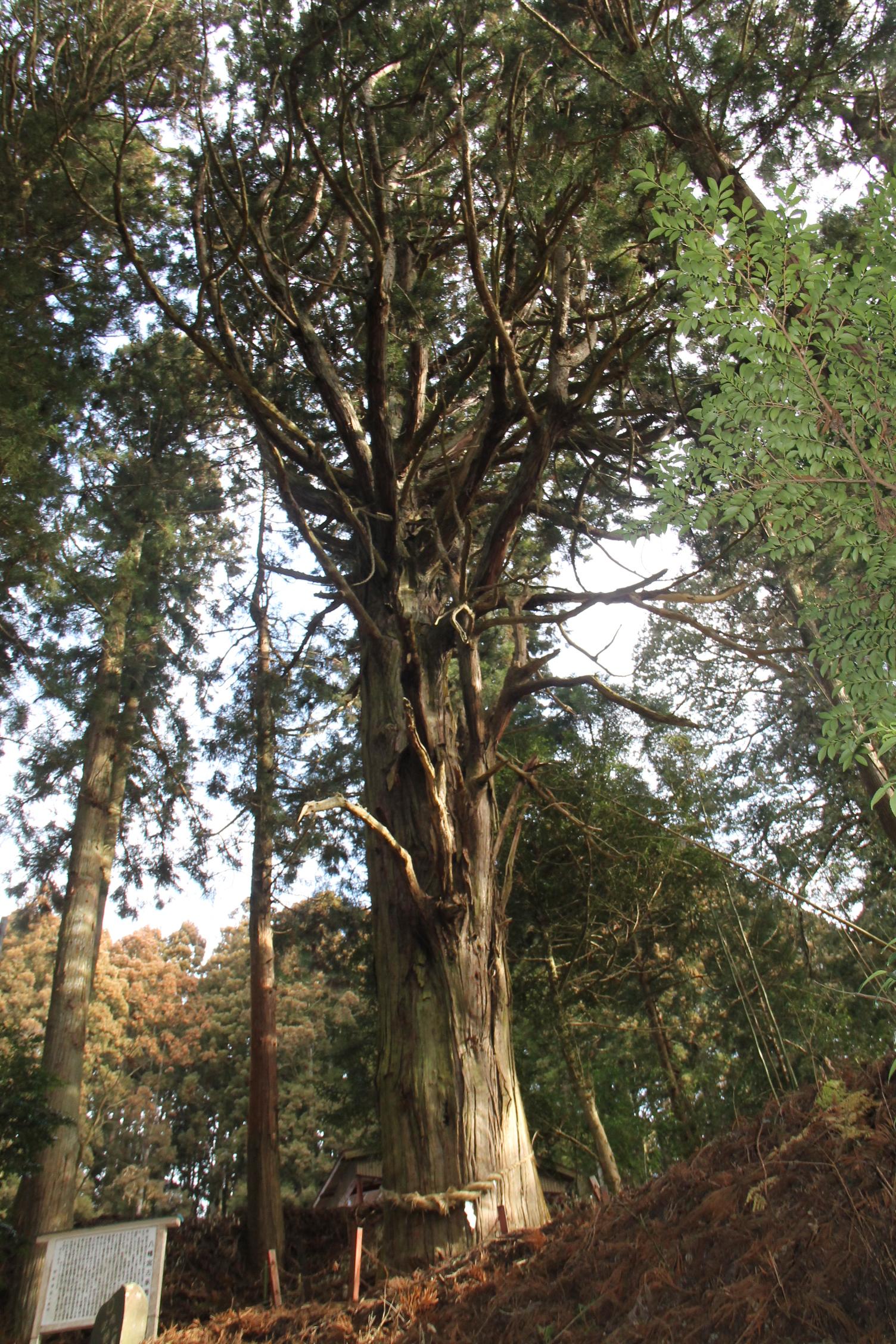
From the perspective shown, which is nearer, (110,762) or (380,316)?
(380,316)

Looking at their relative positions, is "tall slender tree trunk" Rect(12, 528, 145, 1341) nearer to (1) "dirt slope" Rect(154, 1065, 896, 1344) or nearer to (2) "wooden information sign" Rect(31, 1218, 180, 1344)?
(2) "wooden information sign" Rect(31, 1218, 180, 1344)

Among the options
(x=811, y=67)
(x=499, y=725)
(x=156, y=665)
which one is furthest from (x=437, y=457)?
(x=156, y=665)

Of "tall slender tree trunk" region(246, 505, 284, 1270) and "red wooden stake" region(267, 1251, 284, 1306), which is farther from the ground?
"tall slender tree trunk" region(246, 505, 284, 1270)

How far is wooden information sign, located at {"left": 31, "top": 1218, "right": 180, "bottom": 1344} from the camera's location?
4.47 metres

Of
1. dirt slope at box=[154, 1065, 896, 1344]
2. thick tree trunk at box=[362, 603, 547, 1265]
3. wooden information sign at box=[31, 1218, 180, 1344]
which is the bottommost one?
dirt slope at box=[154, 1065, 896, 1344]

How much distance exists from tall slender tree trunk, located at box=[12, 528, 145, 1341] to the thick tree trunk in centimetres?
437

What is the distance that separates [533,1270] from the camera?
9.64 ft

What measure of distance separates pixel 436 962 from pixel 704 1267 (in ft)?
6.00

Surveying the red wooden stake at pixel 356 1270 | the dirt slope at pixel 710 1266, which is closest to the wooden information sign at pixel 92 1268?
the dirt slope at pixel 710 1266

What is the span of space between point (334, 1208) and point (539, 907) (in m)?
5.06

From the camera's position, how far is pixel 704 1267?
242 centimetres

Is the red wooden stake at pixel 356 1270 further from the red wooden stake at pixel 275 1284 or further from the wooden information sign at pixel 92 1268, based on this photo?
the wooden information sign at pixel 92 1268

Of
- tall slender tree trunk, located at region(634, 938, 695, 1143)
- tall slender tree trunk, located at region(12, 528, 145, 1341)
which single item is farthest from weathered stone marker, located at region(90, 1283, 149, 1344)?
tall slender tree trunk, located at region(634, 938, 695, 1143)

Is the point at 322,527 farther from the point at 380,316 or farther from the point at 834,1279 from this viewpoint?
the point at 834,1279
